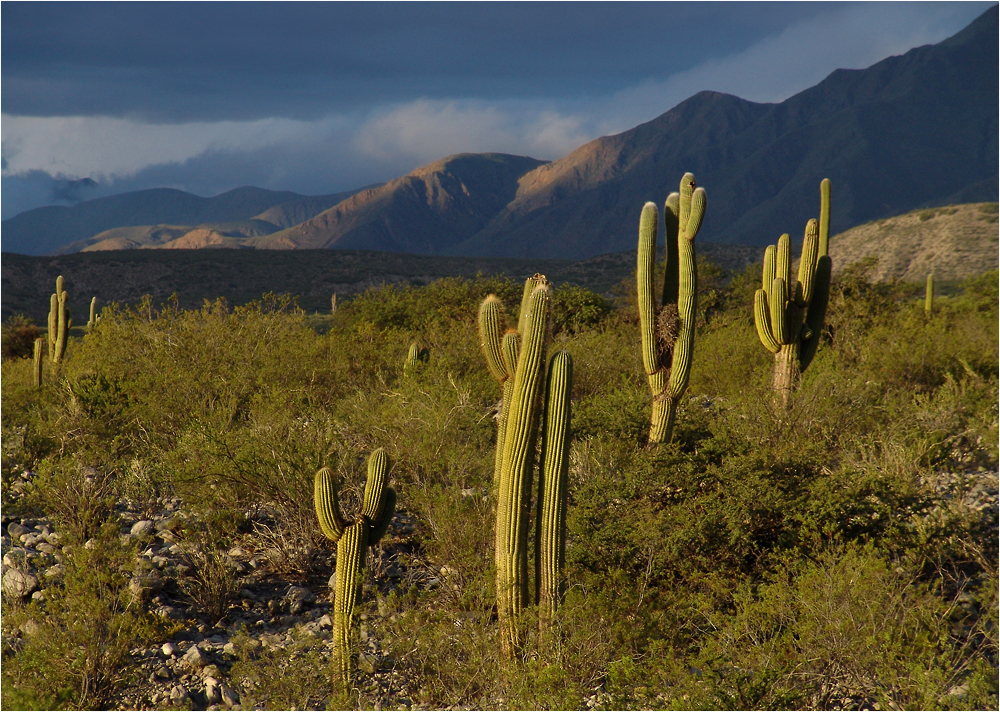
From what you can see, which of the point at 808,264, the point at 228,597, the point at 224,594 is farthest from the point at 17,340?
the point at 808,264

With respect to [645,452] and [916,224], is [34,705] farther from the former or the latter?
[916,224]

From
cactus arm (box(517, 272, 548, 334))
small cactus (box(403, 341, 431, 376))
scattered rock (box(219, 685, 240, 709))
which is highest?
cactus arm (box(517, 272, 548, 334))

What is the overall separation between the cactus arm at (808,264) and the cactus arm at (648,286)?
3.61 meters

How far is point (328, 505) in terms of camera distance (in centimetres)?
547

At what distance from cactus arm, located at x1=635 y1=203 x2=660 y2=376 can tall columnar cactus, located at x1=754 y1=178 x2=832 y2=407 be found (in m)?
2.52

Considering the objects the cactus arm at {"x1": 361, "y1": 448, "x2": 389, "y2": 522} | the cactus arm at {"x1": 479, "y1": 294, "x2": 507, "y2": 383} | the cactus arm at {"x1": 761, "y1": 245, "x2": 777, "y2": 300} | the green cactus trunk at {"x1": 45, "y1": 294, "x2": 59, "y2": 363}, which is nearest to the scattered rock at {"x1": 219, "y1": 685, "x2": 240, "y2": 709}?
the cactus arm at {"x1": 361, "y1": 448, "x2": 389, "y2": 522}

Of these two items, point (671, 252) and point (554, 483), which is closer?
point (554, 483)

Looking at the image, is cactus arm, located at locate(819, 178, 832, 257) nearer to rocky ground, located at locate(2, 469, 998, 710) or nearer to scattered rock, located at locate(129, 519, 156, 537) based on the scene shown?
rocky ground, located at locate(2, 469, 998, 710)

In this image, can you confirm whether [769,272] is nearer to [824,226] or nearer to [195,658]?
[824,226]

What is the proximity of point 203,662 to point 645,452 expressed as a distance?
15.9 feet

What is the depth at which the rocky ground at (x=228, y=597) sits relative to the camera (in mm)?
5305

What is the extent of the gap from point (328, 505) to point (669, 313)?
593 cm

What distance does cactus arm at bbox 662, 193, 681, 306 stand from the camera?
10031 millimetres

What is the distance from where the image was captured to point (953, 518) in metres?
6.97
